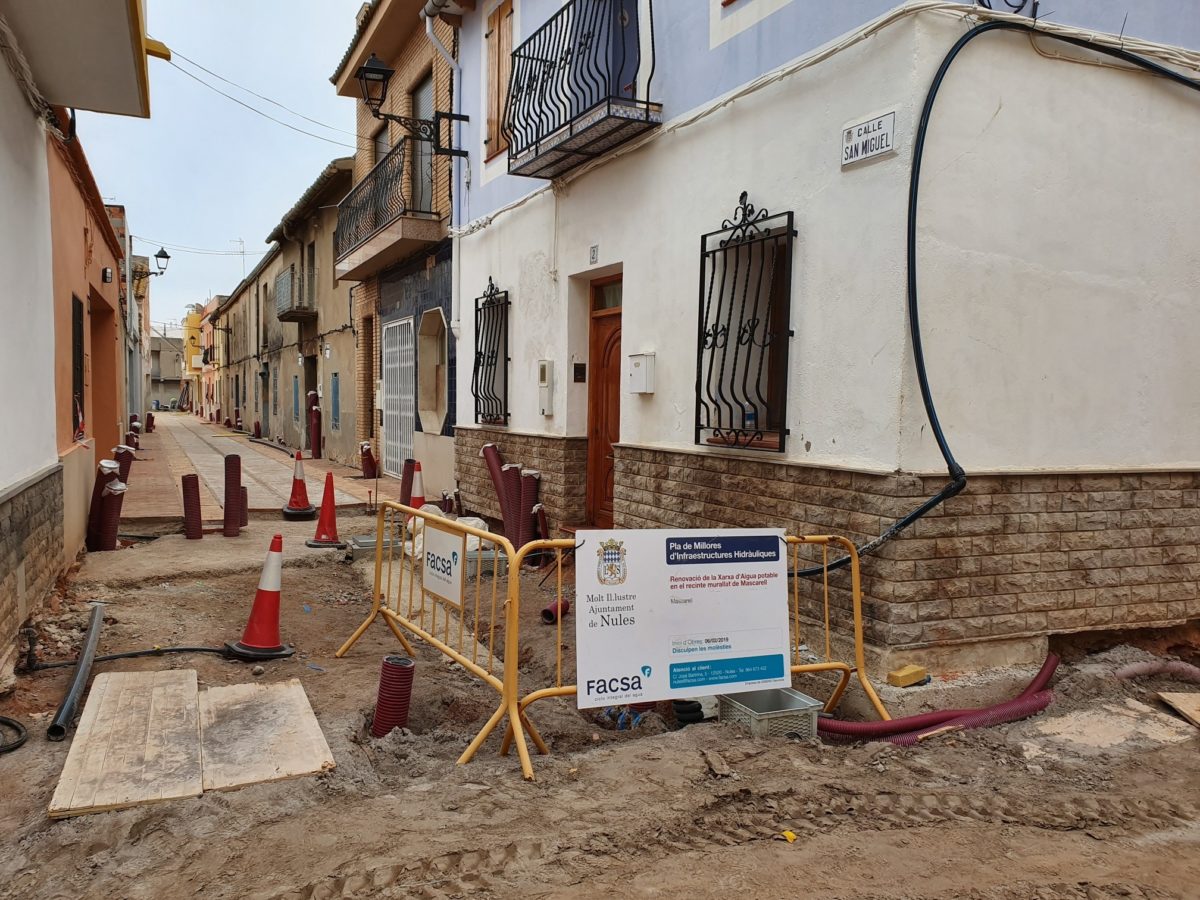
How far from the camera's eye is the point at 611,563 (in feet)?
13.3

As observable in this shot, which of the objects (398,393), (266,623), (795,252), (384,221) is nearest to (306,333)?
(398,393)

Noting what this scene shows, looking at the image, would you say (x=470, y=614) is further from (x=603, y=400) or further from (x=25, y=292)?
(x=25, y=292)

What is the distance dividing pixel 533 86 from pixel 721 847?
731 centimetres

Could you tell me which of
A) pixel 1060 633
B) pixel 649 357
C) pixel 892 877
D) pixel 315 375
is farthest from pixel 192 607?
pixel 315 375

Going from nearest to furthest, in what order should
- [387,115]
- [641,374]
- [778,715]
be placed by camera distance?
[778,715] < [641,374] < [387,115]

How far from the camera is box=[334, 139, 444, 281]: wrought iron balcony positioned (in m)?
12.2

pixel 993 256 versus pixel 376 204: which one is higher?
pixel 376 204

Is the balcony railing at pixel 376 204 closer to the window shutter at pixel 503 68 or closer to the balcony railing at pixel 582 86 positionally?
the window shutter at pixel 503 68

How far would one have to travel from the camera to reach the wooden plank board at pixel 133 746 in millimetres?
3359

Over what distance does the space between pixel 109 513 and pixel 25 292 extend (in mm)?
3187

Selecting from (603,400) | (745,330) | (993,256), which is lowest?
(603,400)

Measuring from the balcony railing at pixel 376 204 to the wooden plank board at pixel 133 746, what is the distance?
8860mm

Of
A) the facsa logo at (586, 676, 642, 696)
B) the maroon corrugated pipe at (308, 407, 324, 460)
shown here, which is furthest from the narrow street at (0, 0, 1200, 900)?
the maroon corrugated pipe at (308, 407, 324, 460)

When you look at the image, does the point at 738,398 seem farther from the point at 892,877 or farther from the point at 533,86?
the point at 533,86
